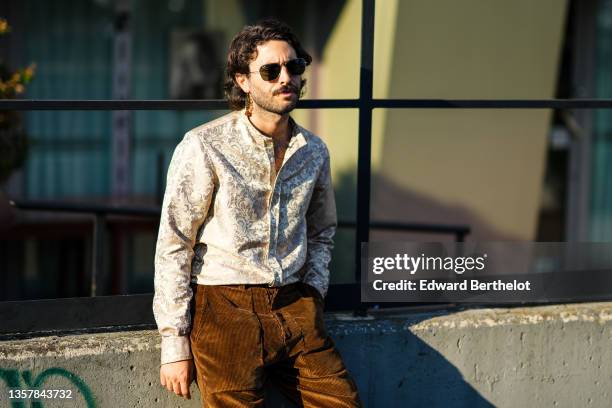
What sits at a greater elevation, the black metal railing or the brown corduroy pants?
the black metal railing

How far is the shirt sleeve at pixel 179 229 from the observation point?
3.23m

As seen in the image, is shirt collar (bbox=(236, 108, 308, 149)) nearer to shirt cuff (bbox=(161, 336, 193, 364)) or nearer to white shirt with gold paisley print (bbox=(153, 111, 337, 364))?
white shirt with gold paisley print (bbox=(153, 111, 337, 364))

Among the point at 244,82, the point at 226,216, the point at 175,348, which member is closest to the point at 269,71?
the point at 244,82

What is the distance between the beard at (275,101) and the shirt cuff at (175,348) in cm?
77

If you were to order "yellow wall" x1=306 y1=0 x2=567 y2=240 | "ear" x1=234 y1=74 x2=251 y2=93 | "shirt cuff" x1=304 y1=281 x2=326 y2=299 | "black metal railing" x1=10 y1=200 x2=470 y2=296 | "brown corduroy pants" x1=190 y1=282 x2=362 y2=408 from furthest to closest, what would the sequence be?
1. "yellow wall" x1=306 y1=0 x2=567 y2=240
2. "black metal railing" x1=10 y1=200 x2=470 y2=296
3. "shirt cuff" x1=304 y1=281 x2=326 y2=299
4. "ear" x1=234 y1=74 x2=251 y2=93
5. "brown corduroy pants" x1=190 y1=282 x2=362 y2=408

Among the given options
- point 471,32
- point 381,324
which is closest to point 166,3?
point 471,32

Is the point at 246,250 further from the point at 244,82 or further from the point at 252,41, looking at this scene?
the point at 252,41

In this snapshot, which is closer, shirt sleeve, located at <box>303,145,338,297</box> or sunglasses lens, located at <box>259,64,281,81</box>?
sunglasses lens, located at <box>259,64,281,81</box>

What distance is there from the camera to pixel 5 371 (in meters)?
3.43

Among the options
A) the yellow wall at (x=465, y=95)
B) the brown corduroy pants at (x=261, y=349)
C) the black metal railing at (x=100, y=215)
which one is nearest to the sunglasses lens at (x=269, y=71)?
the brown corduroy pants at (x=261, y=349)

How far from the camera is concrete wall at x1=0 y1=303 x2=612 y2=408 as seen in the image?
3828 millimetres

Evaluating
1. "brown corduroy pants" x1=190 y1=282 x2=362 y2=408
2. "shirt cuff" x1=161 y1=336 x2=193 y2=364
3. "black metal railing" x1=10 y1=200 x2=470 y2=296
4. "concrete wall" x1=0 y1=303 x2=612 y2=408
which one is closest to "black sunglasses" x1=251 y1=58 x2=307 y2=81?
"brown corduroy pants" x1=190 y1=282 x2=362 y2=408

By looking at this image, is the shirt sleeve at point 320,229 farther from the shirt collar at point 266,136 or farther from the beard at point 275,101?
the beard at point 275,101

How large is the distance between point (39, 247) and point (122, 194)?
81 cm
